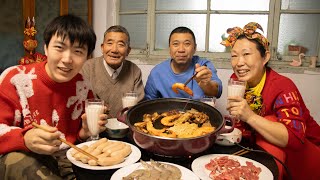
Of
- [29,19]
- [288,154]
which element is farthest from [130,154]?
[29,19]

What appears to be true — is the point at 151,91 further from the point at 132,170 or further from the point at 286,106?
the point at 132,170

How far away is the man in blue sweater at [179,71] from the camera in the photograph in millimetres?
→ 2521

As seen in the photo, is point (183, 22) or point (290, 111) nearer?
point (290, 111)

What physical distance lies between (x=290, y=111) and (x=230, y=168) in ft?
2.11

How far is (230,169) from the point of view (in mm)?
1188

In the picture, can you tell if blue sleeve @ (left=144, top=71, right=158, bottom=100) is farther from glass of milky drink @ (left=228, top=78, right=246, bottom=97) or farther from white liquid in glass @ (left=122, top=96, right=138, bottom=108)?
glass of milky drink @ (left=228, top=78, right=246, bottom=97)

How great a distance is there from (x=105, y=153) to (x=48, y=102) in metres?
0.51

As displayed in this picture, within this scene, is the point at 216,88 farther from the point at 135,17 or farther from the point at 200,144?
the point at 135,17

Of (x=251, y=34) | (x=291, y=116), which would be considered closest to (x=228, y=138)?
(x=291, y=116)

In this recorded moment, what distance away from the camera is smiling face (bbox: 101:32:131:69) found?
2.40 meters

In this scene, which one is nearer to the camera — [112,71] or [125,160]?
[125,160]

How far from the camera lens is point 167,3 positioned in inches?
144

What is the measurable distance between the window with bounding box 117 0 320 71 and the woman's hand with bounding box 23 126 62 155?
8.58ft

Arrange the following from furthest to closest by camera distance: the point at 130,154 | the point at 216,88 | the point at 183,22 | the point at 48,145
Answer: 1. the point at 183,22
2. the point at 216,88
3. the point at 130,154
4. the point at 48,145
